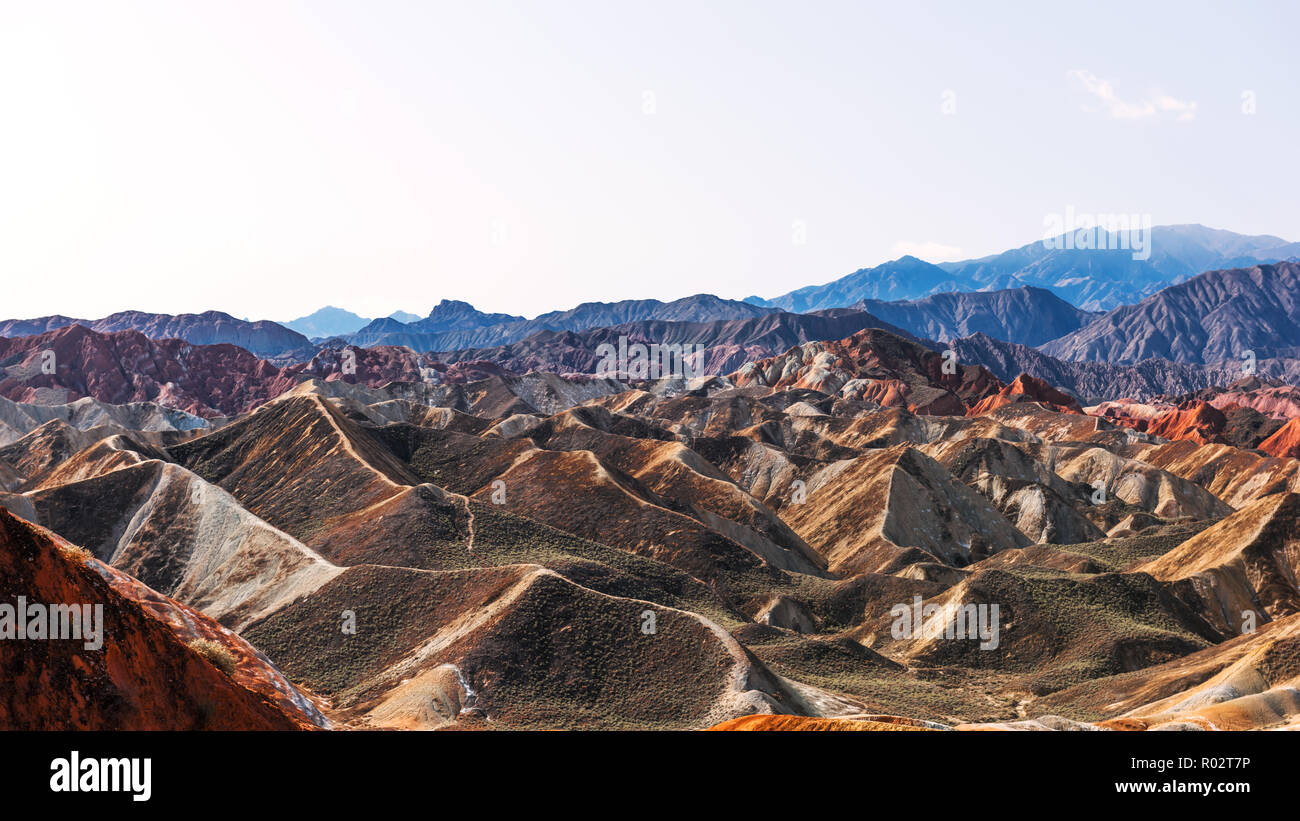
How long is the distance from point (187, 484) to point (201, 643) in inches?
2422

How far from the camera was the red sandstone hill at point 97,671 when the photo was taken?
69.5 ft

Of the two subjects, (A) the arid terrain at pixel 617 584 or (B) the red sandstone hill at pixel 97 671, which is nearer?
(B) the red sandstone hill at pixel 97 671

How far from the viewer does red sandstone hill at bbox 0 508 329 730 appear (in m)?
21.2

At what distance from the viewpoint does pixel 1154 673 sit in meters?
72.2

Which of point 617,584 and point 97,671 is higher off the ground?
point 97,671

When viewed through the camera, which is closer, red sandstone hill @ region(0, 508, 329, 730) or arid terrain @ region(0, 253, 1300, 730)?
red sandstone hill @ region(0, 508, 329, 730)

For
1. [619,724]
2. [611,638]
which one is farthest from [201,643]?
[611,638]

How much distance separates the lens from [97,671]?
23.4m

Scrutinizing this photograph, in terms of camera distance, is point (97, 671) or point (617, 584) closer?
point (97, 671)
